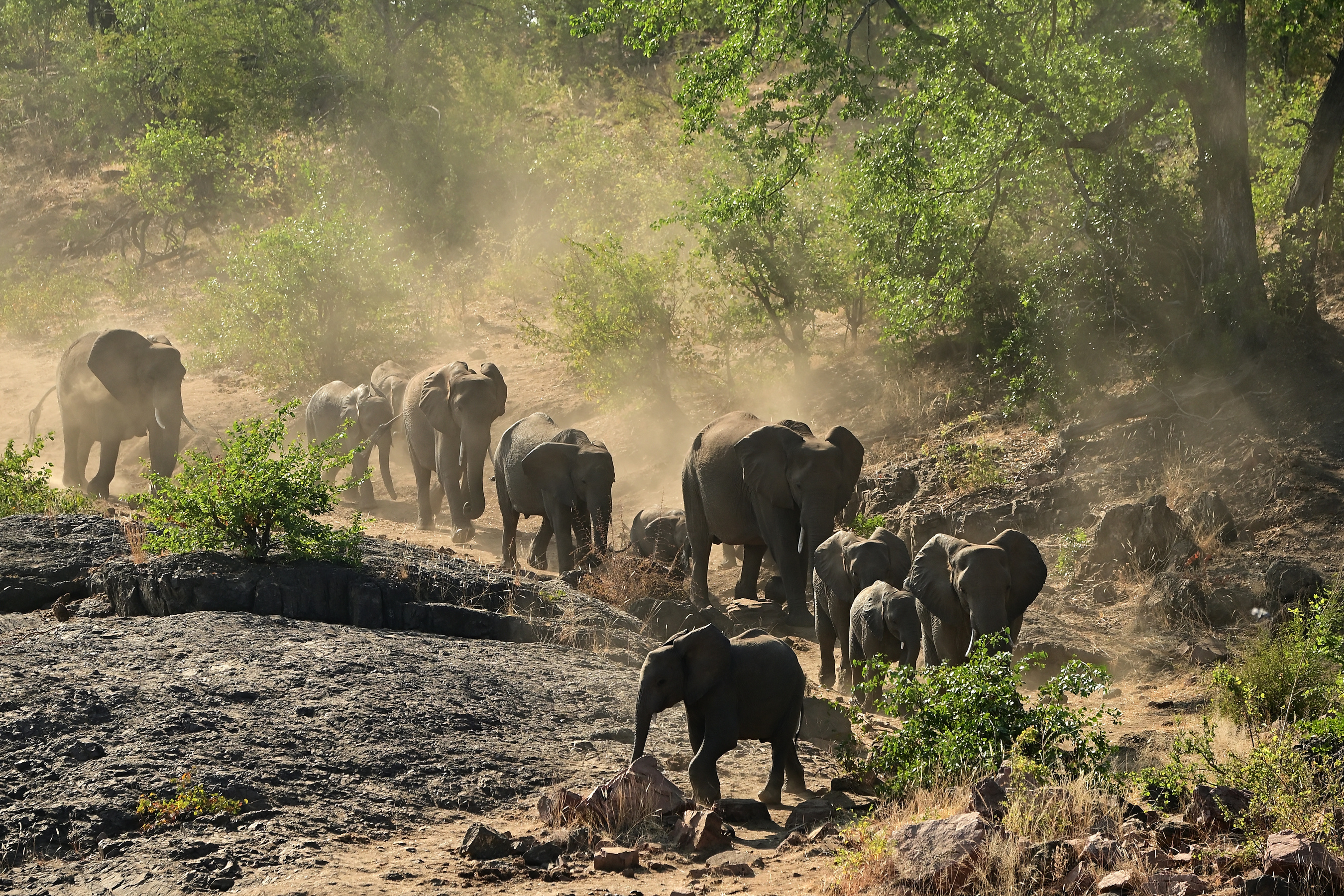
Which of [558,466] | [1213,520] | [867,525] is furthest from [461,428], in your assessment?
[1213,520]

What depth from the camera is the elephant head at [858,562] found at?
1172cm

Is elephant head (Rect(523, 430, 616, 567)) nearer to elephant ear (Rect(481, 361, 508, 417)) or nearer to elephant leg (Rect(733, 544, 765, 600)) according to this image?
elephant leg (Rect(733, 544, 765, 600))

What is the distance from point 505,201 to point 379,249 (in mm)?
9172

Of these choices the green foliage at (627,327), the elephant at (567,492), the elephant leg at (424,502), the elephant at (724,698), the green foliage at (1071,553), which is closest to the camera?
the elephant at (724,698)

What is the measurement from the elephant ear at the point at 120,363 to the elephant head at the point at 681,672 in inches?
556

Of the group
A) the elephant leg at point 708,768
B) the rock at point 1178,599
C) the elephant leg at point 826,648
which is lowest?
the elephant leg at point 708,768

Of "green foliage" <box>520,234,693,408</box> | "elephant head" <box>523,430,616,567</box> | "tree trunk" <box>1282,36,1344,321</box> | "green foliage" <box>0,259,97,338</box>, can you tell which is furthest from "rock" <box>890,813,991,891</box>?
"green foliage" <box>0,259,97,338</box>

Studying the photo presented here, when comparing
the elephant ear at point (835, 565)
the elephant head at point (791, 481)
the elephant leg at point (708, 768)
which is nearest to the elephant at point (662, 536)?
the elephant head at point (791, 481)

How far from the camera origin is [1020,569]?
430 inches

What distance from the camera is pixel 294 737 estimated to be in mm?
7496

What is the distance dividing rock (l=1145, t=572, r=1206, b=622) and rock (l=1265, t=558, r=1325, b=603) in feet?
2.19

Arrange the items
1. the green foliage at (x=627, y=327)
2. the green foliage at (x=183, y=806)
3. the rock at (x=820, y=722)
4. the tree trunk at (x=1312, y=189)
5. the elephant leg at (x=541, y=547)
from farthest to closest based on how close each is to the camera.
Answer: the green foliage at (x=627, y=327) → the elephant leg at (x=541, y=547) → the tree trunk at (x=1312, y=189) → the rock at (x=820, y=722) → the green foliage at (x=183, y=806)

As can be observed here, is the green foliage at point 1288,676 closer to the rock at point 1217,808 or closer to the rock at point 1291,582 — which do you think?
the rock at point 1291,582

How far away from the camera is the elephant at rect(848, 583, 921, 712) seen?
35.2 feet
